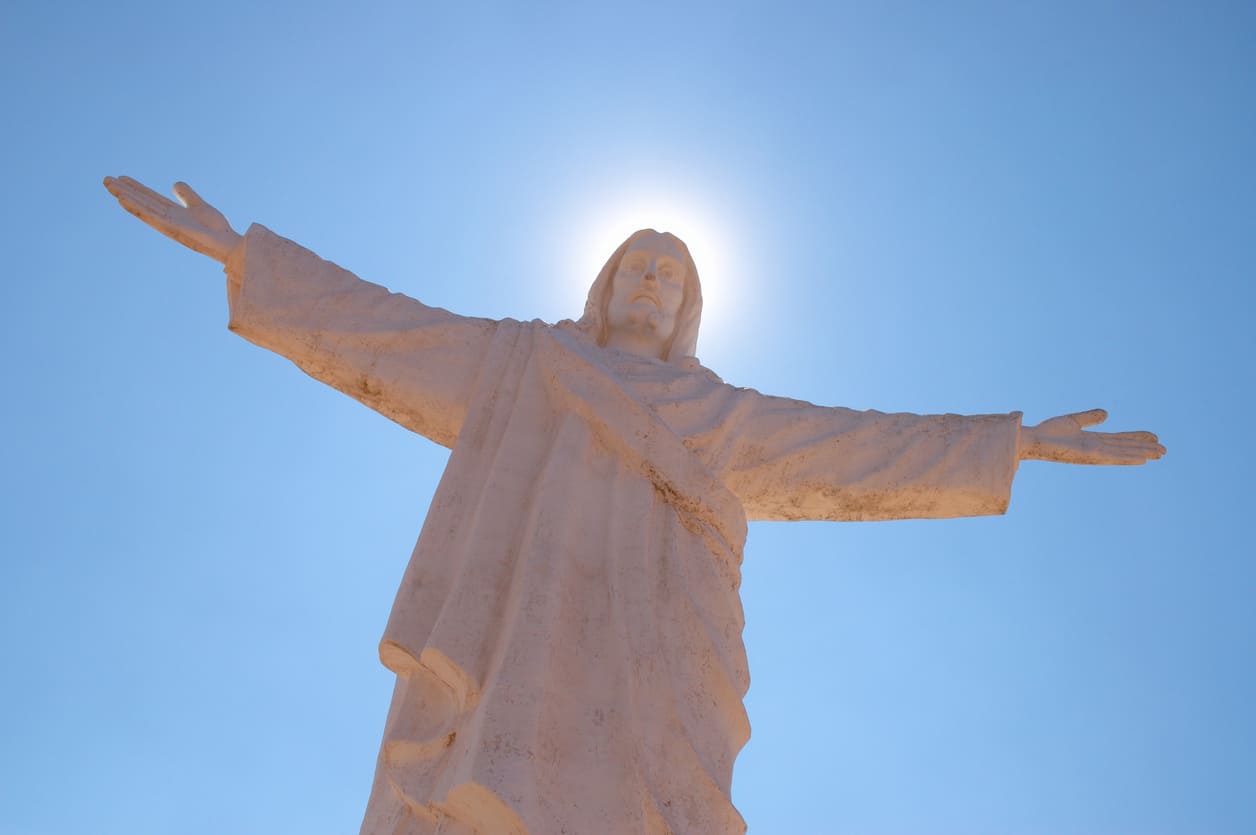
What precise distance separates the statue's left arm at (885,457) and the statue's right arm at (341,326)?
4.88ft

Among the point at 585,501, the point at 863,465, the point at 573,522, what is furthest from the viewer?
the point at 863,465

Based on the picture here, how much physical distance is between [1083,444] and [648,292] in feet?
8.52

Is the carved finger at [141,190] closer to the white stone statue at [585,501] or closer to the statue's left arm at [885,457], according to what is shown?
the white stone statue at [585,501]

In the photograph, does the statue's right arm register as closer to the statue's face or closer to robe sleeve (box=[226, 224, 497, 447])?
robe sleeve (box=[226, 224, 497, 447])

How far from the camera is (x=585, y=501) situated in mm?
6184

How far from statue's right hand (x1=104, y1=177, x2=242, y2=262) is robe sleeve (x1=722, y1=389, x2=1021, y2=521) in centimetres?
285

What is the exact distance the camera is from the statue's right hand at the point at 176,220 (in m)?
6.90

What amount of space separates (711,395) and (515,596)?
6.22ft

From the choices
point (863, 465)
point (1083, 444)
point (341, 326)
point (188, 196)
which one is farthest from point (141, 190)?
point (1083, 444)

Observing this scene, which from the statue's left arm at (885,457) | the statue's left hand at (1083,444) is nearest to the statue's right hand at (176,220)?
the statue's left arm at (885,457)

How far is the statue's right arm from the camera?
6.79 m

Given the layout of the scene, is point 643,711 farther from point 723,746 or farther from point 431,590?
point 431,590

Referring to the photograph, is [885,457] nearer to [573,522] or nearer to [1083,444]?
[1083,444]

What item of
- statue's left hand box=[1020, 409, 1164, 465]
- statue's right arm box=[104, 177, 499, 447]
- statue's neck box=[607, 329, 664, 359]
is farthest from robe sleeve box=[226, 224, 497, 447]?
statue's left hand box=[1020, 409, 1164, 465]
